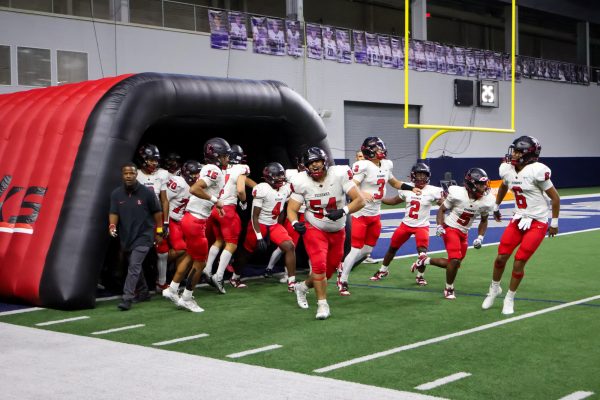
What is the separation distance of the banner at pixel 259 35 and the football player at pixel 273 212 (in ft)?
51.3

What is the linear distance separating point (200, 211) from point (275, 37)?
1769cm

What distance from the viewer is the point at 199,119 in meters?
11.1

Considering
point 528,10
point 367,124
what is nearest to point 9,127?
point 367,124

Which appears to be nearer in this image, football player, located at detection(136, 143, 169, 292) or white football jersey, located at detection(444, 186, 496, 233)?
white football jersey, located at detection(444, 186, 496, 233)

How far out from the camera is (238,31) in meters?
25.4

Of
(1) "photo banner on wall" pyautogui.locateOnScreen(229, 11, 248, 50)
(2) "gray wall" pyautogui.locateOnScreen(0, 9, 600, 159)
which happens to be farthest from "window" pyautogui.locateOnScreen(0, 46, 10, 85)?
(1) "photo banner on wall" pyautogui.locateOnScreen(229, 11, 248, 50)

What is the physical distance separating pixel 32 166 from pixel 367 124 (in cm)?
2076

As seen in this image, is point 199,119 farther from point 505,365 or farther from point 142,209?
point 505,365

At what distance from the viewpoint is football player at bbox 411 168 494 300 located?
9422mm

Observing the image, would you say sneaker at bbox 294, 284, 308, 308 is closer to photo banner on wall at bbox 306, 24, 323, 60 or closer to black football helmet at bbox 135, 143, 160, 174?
black football helmet at bbox 135, 143, 160, 174

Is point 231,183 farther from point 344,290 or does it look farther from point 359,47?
point 359,47

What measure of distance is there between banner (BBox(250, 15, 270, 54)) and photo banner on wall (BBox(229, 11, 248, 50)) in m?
0.28

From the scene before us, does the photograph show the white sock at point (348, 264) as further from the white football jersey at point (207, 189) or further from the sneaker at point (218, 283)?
the white football jersey at point (207, 189)

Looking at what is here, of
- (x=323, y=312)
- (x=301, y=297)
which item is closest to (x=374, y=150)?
(x=301, y=297)
